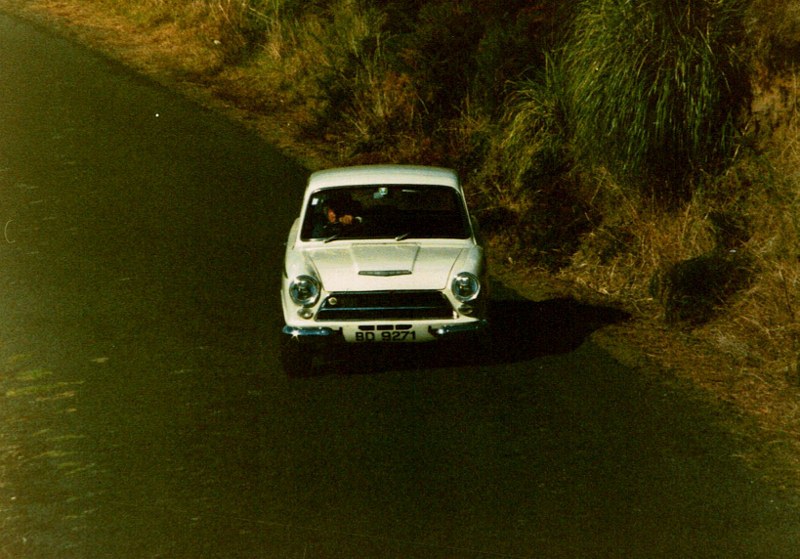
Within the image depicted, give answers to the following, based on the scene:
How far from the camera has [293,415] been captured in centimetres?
844

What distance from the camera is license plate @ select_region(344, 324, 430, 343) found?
8906 millimetres

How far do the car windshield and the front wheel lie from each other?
1005 mm

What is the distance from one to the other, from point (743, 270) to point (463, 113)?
634cm

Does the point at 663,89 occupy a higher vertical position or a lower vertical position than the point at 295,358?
higher

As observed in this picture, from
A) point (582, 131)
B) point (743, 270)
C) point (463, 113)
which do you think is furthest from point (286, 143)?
point (743, 270)

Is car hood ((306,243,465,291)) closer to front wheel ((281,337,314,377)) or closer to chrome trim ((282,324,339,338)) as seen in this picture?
chrome trim ((282,324,339,338))

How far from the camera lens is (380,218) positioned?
9828mm

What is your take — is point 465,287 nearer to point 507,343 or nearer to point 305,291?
point 305,291

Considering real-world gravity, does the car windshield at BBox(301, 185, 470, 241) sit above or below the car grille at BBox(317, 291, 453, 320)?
above

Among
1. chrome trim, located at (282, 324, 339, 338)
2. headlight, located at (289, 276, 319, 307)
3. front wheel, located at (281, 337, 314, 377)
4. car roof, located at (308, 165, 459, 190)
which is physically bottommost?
→ front wheel, located at (281, 337, 314, 377)

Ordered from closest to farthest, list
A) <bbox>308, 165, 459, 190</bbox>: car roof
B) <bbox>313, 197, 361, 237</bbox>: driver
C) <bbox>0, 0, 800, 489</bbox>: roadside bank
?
<bbox>0, 0, 800, 489</bbox>: roadside bank → <bbox>313, 197, 361, 237</bbox>: driver → <bbox>308, 165, 459, 190</bbox>: car roof

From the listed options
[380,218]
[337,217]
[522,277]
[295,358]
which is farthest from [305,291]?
[522,277]

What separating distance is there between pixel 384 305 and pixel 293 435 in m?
1.39

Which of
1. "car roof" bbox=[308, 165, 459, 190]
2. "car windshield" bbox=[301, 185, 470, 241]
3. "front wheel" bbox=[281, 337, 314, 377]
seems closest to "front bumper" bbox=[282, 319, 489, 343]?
"front wheel" bbox=[281, 337, 314, 377]
